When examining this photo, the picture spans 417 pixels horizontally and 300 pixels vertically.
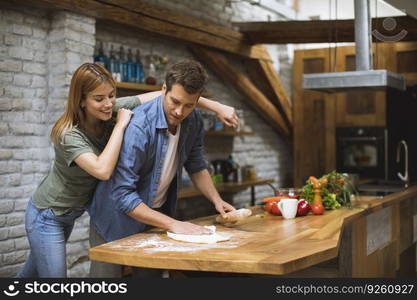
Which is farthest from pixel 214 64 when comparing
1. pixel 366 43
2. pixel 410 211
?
pixel 410 211

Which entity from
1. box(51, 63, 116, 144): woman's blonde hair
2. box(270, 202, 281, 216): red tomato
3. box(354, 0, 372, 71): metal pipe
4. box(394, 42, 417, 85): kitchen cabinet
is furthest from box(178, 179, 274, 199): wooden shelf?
box(51, 63, 116, 144): woman's blonde hair

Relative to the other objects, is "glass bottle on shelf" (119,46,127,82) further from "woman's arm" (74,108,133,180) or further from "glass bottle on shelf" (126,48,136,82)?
"woman's arm" (74,108,133,180)

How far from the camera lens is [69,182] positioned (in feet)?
9.67

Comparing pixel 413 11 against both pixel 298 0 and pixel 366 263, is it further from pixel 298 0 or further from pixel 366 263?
pixel 298 0

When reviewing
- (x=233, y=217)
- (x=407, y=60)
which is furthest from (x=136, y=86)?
(x=407, y=60)

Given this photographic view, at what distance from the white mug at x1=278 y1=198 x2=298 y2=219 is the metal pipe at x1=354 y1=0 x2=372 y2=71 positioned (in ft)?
6.52

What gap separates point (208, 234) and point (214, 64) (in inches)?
180

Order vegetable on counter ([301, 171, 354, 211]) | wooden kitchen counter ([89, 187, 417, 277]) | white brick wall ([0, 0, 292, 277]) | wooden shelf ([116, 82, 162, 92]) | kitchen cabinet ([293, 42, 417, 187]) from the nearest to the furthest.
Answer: wooden kitchen counter ([89, 187, 417, 277]), vegetable on counter ([301, 171, 354, 211]), white brick wall ([0, 0, 292, 277]), wooden shelf ([116, 82, 162, 92]), kitchen cabinet ([293, 42, 417, 187])

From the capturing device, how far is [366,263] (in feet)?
12.6

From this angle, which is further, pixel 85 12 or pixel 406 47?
pixel 406 47

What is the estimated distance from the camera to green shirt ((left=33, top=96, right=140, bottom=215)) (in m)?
2.88

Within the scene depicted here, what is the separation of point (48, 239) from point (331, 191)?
79.6 inches

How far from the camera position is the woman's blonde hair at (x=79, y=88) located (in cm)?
285

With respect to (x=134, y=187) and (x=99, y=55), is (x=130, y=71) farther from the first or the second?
(x=134, y=187)
